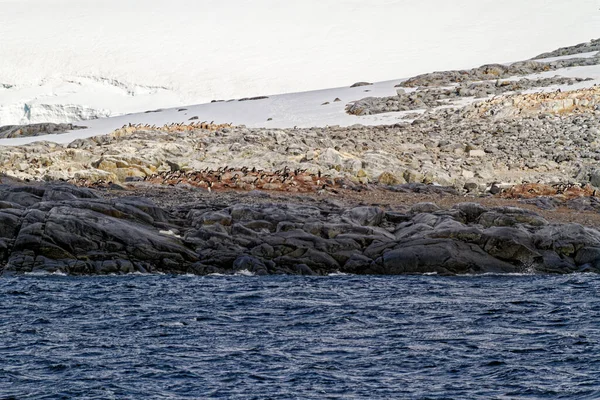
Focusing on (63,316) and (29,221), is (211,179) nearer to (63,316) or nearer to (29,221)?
(29,221)

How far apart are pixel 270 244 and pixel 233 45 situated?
216ft

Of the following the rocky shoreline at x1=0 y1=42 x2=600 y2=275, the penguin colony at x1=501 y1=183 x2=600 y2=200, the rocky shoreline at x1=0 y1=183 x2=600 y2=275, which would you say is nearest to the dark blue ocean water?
the rocky shoreline at x1=0 y1=183 x2=600 y2=275

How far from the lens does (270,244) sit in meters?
25.5

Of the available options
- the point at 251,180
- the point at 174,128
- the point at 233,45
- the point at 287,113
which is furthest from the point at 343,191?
the point at 233,45

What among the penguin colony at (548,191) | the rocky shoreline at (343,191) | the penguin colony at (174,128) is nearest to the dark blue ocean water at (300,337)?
the rocky shoreline at (343,191)

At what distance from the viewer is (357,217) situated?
28.0m

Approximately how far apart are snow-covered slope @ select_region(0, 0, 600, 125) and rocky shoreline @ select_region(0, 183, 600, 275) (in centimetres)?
4122

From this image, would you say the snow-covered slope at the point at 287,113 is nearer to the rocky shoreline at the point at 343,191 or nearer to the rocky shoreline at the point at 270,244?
the rocky shoreline at the point at 343,191

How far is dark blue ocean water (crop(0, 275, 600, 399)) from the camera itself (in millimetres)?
14500

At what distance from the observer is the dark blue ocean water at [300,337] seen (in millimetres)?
14500

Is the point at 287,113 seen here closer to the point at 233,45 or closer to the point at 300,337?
the point at 233,45

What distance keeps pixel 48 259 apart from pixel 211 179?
14.0 m

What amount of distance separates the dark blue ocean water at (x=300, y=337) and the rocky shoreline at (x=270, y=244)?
891 millimetres

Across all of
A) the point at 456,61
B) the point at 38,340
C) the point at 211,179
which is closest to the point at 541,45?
the point at 456,61
